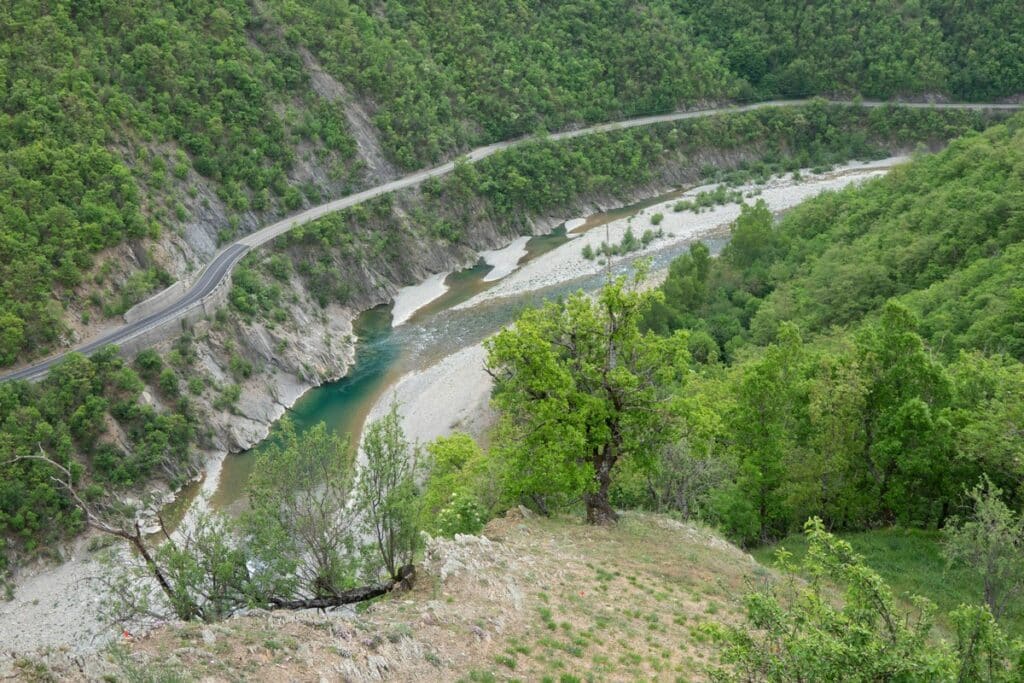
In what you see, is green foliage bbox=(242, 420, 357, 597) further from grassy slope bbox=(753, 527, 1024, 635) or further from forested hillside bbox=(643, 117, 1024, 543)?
grassy slope bbox=(753, 527, 1024, 635)

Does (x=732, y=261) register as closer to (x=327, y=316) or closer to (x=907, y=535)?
(x=327, y=316)

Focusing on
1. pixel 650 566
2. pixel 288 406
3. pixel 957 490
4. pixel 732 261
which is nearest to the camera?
pixel 650 566

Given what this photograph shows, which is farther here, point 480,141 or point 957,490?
point 480,141

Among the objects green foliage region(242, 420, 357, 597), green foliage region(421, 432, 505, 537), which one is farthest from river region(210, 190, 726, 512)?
green foliage region(242, 420, 357, 597)

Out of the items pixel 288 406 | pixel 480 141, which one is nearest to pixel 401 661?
pixel 288 406

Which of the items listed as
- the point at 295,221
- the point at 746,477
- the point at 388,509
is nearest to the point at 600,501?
Answer: the point at 746,477
